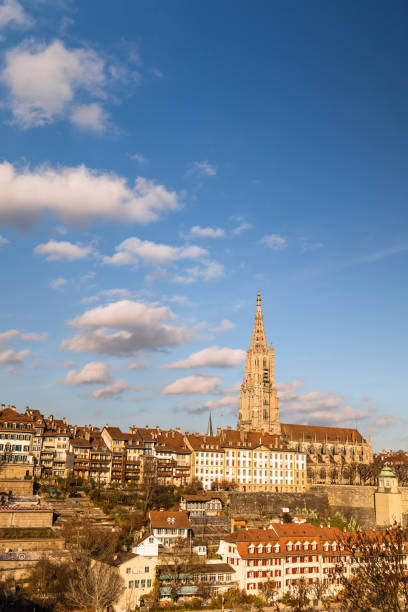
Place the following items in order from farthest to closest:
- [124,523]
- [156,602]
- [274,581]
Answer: [124,523] < [274,581] < [156,602]

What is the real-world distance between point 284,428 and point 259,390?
13476mm

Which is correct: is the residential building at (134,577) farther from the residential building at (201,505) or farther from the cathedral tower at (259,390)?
the cathedral tower at (259,390)

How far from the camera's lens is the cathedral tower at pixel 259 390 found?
169875mm

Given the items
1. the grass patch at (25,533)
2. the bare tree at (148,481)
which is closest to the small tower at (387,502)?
the bare tree at (148,481)

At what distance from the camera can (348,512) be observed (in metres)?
114

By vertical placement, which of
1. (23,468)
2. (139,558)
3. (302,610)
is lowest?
(302,610)

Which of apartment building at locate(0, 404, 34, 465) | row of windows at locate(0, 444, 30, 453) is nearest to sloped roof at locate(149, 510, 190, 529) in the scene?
apartment building at locate(0, 404, 34, 465)

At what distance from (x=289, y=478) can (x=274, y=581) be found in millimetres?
50992

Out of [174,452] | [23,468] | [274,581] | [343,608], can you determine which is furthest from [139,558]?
[174,452]

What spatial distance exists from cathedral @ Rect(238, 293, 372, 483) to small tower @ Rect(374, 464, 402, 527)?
28113mm

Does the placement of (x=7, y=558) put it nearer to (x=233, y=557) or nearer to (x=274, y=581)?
(x=233, y=557)

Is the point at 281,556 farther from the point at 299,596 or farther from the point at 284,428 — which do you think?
the point at 284,428

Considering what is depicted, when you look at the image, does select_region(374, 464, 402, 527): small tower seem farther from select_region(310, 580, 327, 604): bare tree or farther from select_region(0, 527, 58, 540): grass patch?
select_region(0, 527, 58, 540): grass patch

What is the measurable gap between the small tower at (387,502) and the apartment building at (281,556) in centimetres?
2984
